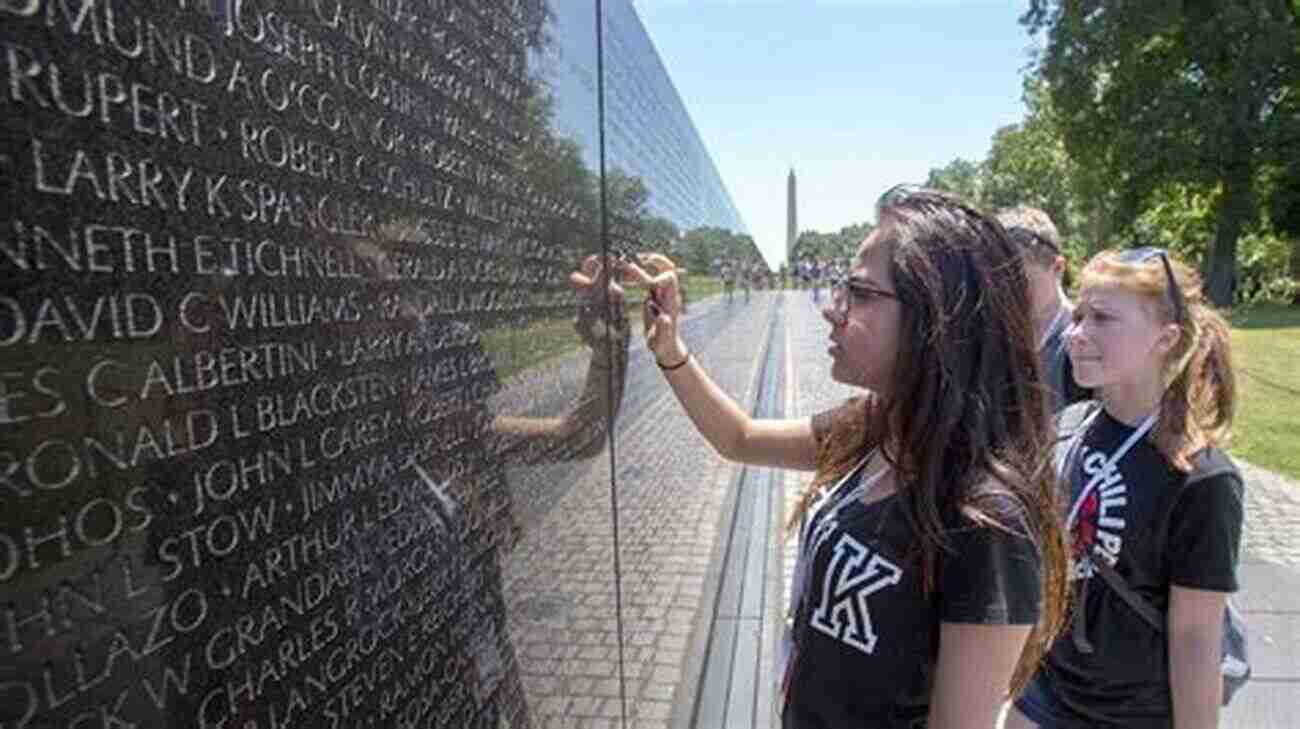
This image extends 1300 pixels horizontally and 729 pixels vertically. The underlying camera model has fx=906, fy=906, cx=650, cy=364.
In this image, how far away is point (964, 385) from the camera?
1682 mm

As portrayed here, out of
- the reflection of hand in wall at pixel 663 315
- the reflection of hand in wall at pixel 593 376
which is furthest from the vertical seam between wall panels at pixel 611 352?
the reflection of hand in wall at pixel 663 315

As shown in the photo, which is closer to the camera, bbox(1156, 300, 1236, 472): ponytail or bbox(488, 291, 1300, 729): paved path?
bbox(1156, 300, 1236, 472): ponytail

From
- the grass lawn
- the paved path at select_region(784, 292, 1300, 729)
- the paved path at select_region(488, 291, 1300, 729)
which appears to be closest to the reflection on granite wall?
the paved path at select_region(488, 291, 1300, 729)

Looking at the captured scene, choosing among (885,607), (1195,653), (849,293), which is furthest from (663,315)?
(1195,653)

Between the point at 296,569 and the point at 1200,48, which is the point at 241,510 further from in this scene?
the point at 1200,48

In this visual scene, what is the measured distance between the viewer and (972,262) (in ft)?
5.56

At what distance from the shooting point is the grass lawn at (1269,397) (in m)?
9.23

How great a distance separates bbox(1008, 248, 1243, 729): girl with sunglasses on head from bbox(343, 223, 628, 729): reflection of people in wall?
1.42 m

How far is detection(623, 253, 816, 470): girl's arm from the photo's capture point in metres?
2.63

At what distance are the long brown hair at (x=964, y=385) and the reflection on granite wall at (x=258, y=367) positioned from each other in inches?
36.8

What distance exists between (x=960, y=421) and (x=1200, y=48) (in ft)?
119

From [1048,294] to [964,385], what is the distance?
7.44 ft

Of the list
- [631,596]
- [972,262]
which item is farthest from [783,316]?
[972,262]

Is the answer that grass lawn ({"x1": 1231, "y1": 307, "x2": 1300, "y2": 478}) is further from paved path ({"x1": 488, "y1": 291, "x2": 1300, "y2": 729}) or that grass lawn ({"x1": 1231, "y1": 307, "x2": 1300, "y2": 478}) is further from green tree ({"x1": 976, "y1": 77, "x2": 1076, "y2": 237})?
green tree ({"x1": 976, "y1": 77, "x2": 1076, "y2": 237})
